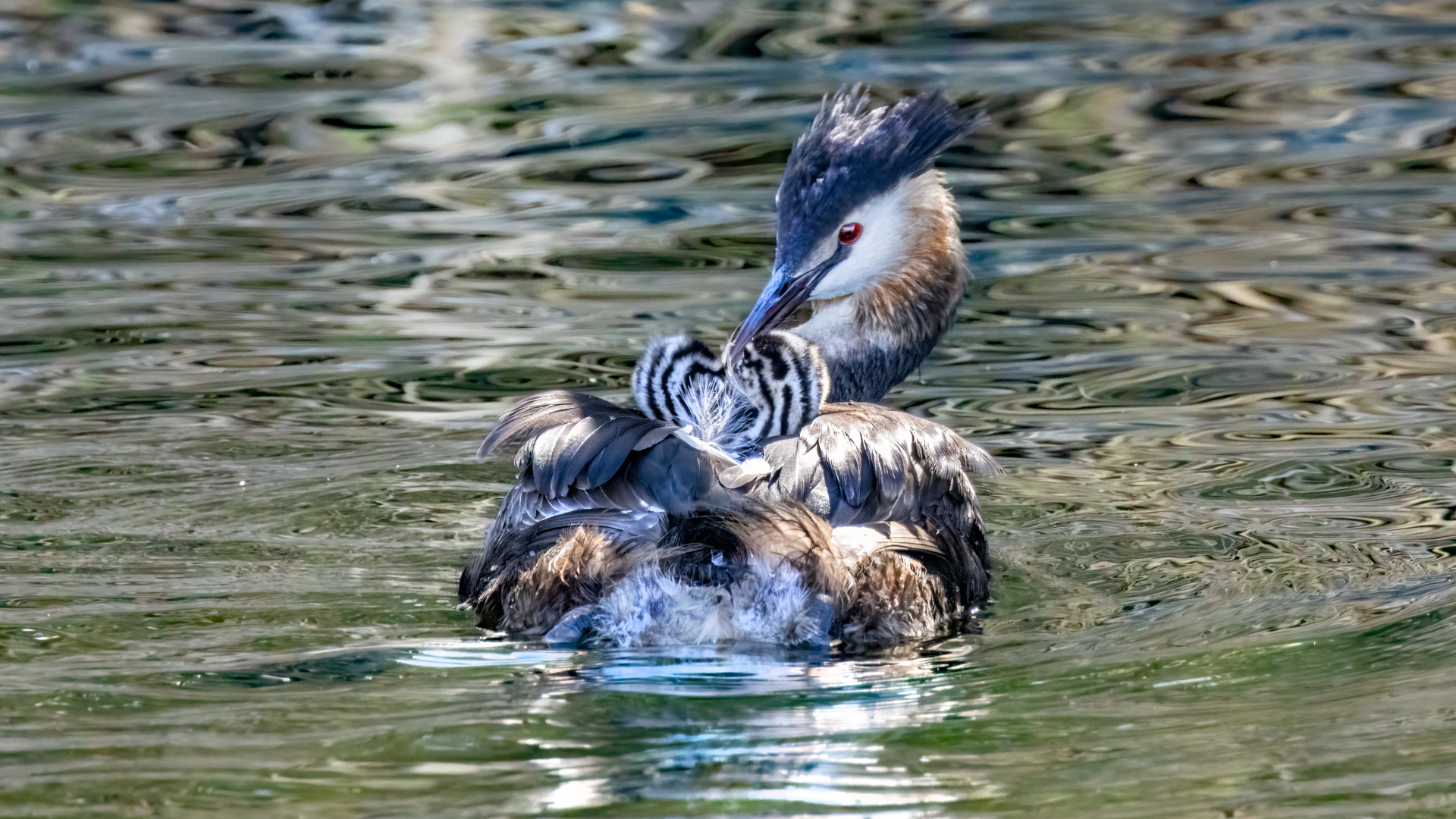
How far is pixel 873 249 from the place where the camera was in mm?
5945

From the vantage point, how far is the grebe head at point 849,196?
5.84m

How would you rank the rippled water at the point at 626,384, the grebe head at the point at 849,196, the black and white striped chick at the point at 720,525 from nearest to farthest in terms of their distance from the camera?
the rippled water at the point at 626,384
the black and white striped chick at the point at 720,525
the grebe head at the point at 849,196

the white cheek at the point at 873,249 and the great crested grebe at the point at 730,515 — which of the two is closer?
the great crested grebe at the point at 730,515

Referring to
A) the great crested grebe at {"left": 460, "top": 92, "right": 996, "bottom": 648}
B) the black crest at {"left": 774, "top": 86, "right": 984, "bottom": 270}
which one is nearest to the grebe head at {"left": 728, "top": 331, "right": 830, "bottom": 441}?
the great crested grebe at {"left": 460, "top": 92, "right": 996, "bottom": 648}

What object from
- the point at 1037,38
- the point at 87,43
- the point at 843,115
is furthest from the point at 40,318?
the point at 1037,38

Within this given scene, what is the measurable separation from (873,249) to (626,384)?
1.43 meters

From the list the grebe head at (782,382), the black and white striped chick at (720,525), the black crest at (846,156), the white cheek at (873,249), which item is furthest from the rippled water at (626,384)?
the black crest at (846,156)

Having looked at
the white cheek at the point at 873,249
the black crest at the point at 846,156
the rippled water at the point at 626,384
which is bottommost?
the rippled water at the point at 626,384

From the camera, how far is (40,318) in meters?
7.66

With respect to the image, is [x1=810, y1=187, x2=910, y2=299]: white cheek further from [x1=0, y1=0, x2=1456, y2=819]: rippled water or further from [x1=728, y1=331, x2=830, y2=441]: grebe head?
[x1=728, y1=331, x2=830, y2=441]: grebe head

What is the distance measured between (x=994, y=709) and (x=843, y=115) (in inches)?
97.9

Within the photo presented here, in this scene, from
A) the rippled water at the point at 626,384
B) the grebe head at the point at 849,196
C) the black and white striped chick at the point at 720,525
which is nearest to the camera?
the rippled water at the point at 626,384

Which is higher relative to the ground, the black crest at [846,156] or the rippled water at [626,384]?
the black crest at [846,156]

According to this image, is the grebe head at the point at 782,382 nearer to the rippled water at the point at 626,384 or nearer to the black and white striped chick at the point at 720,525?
the black and white striped chick at the point at 720,525
